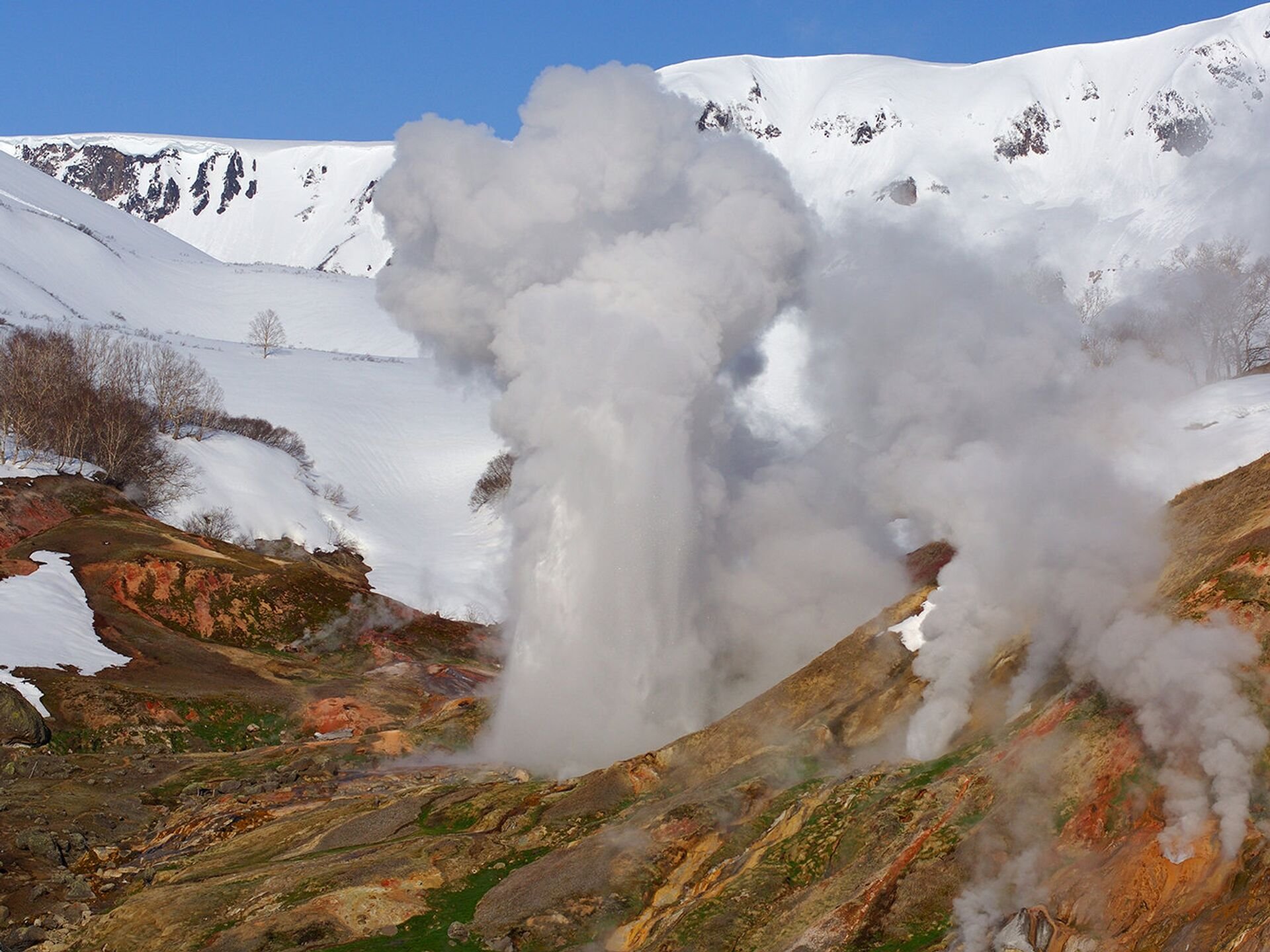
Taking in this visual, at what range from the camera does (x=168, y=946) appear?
27828 millimetres

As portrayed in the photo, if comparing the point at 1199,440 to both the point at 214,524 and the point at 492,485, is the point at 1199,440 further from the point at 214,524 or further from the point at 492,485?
the point at 492,485

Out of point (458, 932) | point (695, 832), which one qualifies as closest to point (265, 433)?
point (695, 832)

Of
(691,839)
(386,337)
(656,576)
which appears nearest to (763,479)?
(656,576)

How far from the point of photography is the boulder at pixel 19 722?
1841 inches

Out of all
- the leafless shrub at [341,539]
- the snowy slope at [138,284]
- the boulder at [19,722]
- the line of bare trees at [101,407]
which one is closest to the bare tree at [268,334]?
the snowy slope at [138,284]

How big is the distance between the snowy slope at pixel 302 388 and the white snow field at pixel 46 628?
20.5 metres

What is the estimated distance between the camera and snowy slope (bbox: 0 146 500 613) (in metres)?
98.9

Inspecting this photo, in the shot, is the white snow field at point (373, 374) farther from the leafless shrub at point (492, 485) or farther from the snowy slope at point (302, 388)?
the leafless shrub at point (492, 485)

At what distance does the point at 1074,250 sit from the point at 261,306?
10274 cm

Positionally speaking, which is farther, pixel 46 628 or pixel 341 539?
pixel 341 539

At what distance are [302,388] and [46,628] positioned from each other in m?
72.4

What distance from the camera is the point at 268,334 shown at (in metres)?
145

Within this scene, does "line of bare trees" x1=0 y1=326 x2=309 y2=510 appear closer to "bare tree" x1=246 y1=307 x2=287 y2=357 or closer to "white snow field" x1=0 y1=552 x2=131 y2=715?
"white snow field" x1=0 y1=552 x2=131 y2=715

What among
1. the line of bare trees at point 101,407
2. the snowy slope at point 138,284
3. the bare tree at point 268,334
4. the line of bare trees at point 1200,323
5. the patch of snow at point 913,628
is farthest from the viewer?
the bare tree at point 268,334
